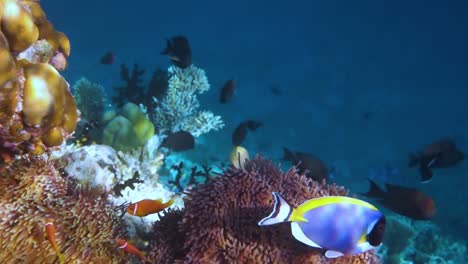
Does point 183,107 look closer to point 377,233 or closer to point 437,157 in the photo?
point 437,157

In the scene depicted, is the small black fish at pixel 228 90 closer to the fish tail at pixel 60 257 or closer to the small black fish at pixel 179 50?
the small black fish at pixel 179 50

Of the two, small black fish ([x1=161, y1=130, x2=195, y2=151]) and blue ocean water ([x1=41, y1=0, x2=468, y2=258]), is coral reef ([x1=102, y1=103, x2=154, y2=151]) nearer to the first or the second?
small black fish ([x1=161, y1=130, x2=195, y2=151])

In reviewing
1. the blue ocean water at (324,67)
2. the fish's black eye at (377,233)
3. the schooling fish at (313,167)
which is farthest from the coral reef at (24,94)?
the blue ocean water at (324,67)

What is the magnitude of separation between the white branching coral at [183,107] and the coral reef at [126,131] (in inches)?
53.2

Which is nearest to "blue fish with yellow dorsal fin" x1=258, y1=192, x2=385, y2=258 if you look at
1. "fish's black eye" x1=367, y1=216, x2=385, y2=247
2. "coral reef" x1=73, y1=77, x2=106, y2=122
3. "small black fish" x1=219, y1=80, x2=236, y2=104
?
"fish's black eye" x1=367, y1=216, x2=385, y2=247

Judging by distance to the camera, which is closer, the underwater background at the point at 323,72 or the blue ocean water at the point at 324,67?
the underwater background at the point at 323,72

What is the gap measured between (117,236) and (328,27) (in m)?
63.8

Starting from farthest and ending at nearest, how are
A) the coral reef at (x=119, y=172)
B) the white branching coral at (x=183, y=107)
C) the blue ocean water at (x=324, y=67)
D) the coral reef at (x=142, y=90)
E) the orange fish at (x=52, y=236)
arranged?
the blue ocean water at (x=324, y=67)
the coral reef at (x=142, y=90)
the white branching coral at (x=183, y=107)
the coral reef at (x=119, y=172)
the orange fish at (x=52, y=236)

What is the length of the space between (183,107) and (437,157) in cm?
475

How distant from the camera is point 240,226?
260 centimetres

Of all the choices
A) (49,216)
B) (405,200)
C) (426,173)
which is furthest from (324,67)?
(49,216)

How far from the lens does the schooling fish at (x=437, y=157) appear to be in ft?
19.3

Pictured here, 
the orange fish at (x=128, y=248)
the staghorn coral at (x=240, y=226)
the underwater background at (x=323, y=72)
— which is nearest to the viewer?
the staghorn coral at (x=240, y=226)

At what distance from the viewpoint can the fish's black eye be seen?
2201 millimetres
